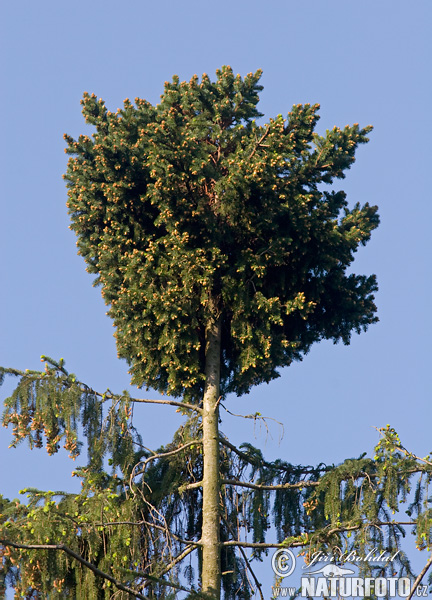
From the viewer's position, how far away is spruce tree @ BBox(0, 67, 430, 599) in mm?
14375

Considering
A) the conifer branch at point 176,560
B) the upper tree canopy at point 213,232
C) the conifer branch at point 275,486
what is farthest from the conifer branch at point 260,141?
the conifer branch at point 176,560

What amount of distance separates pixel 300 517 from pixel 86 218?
605 centimetres

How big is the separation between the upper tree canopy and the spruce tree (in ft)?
0.10

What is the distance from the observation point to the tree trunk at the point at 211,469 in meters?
13.7

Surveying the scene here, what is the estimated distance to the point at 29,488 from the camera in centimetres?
1313

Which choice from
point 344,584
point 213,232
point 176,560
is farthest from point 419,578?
point 213,232

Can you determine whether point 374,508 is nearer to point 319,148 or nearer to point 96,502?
point 96,502

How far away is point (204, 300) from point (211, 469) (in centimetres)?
264

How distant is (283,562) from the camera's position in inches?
542

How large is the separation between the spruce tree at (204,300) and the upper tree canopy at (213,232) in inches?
1.2

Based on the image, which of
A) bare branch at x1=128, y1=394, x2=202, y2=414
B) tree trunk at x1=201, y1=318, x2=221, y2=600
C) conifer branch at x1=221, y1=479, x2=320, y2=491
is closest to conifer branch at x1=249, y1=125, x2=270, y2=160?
tree trunk at x1=201, y1=318, x2=221, y2=600

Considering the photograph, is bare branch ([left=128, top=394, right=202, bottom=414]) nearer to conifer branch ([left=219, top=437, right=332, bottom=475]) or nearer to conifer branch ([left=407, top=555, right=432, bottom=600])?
conifer branch ([left=219, top=437, right=332, bottom=475])

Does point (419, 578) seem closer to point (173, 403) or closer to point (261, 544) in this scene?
point (261, 544)

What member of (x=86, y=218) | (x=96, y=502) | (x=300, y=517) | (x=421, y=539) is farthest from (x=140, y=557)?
(x=86, y=218)
